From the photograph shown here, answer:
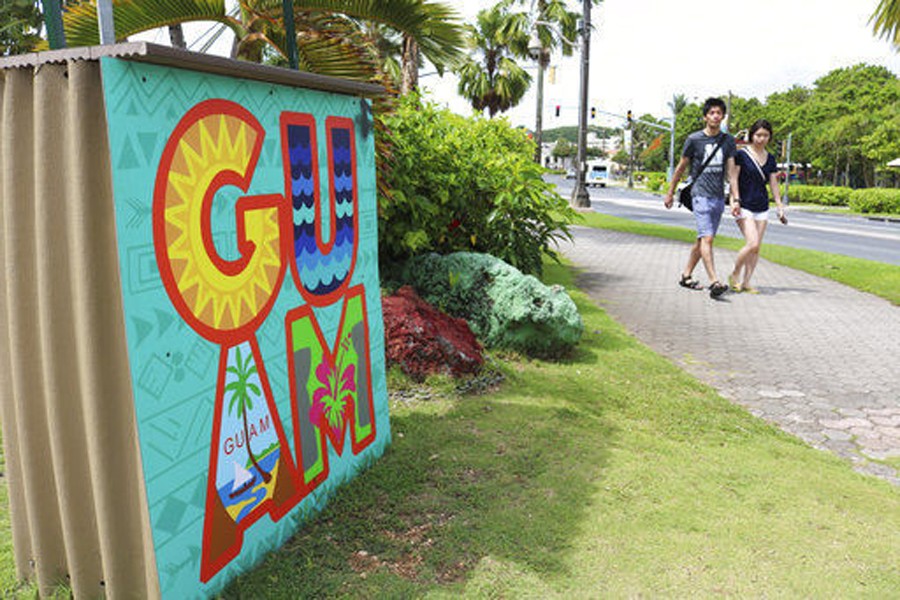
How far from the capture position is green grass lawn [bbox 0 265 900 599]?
2.75 meters

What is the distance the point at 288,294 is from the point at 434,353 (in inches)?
83.4

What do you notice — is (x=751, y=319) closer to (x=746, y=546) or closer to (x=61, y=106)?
(x=746, y=546)

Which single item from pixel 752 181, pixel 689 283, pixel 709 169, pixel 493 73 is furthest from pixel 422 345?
pixel 493 73

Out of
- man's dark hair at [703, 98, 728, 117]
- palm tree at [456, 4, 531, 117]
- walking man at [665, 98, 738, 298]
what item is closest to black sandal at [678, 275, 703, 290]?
walking man at [665, 98, 738, 298]

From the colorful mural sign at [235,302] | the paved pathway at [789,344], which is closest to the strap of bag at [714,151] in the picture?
the paved pathway at [789,344]

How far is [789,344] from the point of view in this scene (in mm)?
7000

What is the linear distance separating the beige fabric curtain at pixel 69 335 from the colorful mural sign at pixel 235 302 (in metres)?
0.09

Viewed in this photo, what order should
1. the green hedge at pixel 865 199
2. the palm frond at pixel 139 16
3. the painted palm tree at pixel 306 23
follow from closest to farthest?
the palm frond at pixel 139 16 → the painted palm tree at pixel 306 23 → the green hedge at pixel 865 199

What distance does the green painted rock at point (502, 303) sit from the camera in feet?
19.0

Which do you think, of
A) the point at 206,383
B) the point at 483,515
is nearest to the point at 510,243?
the point at 483,515

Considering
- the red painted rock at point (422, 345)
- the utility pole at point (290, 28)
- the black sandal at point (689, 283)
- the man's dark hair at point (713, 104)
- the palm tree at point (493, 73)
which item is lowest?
the black sandal at point (689, 283)

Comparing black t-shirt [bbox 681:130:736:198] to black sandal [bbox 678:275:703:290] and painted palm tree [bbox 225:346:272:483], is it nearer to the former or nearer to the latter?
black sandal [bbox 678:275:703:290]

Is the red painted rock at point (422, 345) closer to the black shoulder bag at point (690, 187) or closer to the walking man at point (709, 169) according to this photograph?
the walking man at point (709, 169)

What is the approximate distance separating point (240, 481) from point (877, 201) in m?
37.2
